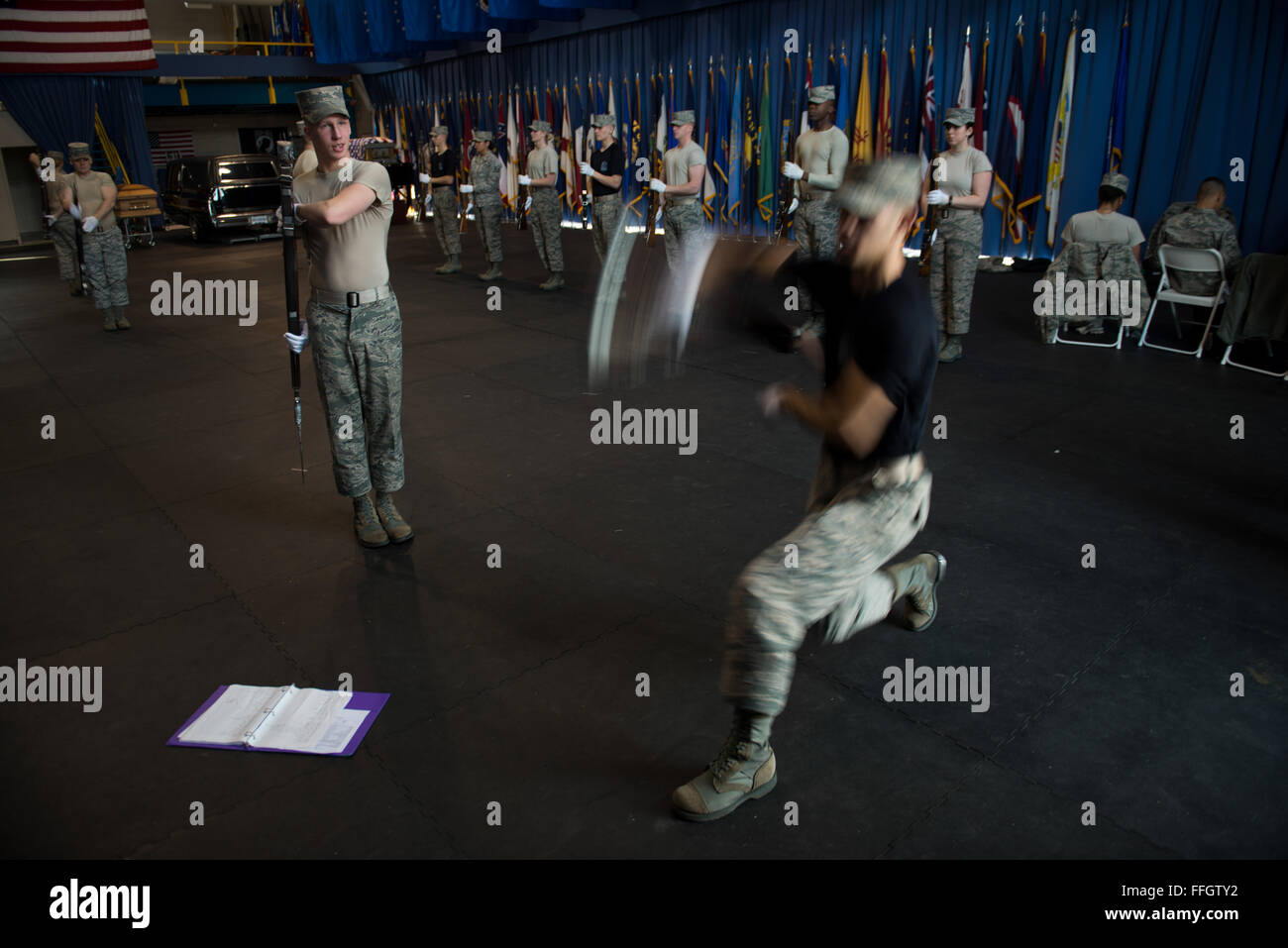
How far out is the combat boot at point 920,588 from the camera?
3.23 m

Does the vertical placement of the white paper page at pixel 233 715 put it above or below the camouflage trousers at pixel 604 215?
below

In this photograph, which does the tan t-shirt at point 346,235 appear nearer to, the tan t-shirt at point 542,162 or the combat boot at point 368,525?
the combat boot at point 368,525

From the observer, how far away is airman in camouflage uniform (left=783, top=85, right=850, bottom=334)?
7238 mm

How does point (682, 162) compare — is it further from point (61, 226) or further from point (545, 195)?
point (61, 226)

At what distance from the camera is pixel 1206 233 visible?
716 cm

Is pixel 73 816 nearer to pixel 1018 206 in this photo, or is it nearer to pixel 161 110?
pixel 1018 206

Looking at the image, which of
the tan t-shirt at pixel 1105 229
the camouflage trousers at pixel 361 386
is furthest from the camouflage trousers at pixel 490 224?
the camouflage trousers at pixel 361 386

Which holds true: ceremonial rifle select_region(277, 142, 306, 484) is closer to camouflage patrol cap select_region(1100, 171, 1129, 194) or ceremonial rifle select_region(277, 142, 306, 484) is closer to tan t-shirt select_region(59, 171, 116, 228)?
camouflage patrol cap select_region(1100, 171, 1129, 194)

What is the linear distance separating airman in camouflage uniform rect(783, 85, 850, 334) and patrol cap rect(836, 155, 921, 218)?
4.69 meters

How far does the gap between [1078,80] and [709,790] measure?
1085cm

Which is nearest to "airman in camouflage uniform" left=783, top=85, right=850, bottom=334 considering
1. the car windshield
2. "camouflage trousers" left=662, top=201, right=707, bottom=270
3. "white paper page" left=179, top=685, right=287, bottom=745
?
"camouflage trousers" left=662, top=201, right=707, bottom=270

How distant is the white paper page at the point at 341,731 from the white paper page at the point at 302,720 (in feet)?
0.06

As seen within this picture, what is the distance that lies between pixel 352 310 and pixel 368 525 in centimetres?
110

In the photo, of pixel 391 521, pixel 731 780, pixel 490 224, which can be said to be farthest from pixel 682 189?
pixel 731 780
